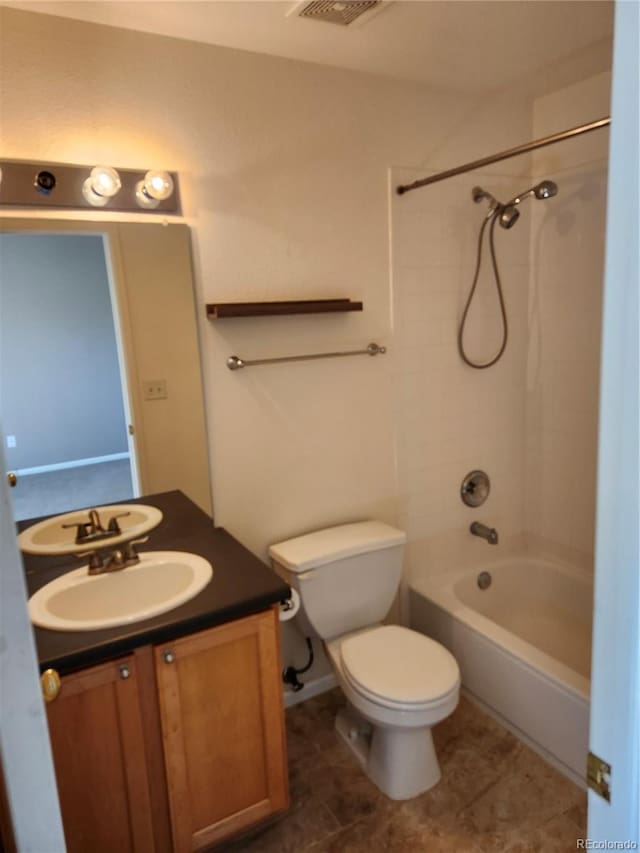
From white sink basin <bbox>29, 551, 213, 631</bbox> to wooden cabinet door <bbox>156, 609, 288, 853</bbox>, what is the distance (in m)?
0.15

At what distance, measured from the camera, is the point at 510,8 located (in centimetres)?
181

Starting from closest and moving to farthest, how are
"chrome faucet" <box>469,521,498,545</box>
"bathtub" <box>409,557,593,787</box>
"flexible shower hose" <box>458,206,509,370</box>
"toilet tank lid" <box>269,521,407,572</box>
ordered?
"bathtub" <box>409,557,593,787</box> → "toilet tank lid" <box>269,521,407,572</box> → "flexible shower hose" <box>458,206,509,370</box> → "chrome faucet" <box>469,521,498,545</box>

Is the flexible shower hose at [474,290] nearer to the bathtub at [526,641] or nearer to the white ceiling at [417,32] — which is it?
the white ceiling at [417,32]

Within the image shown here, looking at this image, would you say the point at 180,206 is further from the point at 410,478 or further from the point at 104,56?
the point at 410,478

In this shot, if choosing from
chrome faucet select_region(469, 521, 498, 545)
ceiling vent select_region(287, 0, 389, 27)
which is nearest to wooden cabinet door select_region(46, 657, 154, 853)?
chrome faucet select_region(469, 521, 498, 545)

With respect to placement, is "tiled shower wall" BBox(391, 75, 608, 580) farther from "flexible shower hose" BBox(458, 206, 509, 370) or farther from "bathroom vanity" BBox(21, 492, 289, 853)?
"bathroom vanity" BBox(21, 492, 289, 853)

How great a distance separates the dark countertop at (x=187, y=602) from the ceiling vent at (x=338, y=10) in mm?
1570

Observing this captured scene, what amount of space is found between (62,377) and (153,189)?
31.3 inches

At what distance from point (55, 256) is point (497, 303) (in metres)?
1.88

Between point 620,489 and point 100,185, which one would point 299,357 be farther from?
point 620,489

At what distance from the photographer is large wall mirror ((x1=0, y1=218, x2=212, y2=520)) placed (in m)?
1.85

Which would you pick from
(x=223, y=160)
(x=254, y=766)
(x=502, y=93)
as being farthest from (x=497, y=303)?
(x=254, y=766)

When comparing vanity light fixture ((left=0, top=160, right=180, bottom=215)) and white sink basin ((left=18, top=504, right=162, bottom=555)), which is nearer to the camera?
vanity light fixture ((left=0, top=160, right=180, bottom=215))

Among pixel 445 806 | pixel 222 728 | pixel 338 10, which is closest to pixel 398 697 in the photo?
pixel 445 806
